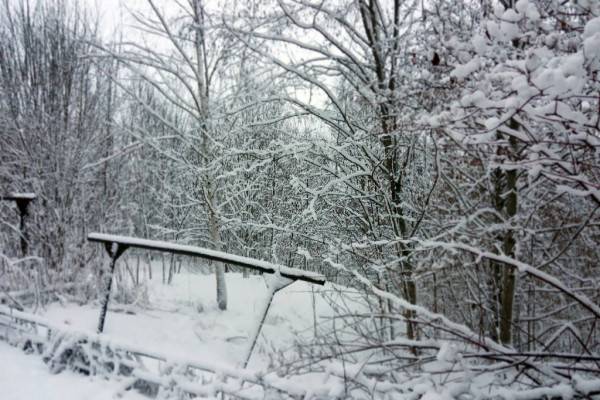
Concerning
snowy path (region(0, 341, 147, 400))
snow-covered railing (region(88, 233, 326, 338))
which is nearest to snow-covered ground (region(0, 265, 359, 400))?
snowy path (region(0, 341, 147, 400))

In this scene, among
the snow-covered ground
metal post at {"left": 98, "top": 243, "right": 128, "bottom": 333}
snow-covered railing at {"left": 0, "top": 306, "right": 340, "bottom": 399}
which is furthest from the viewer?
metal post at {"left": 98, "top": 243, "right": 128, "bottom": 333}

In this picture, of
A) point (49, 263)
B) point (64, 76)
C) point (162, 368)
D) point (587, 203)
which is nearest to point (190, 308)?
point (49, 263)

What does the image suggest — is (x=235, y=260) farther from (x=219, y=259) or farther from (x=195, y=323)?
(x=195, y=323)

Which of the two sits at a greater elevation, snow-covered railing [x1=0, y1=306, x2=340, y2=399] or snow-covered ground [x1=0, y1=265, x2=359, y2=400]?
snow-covered railing [x1=0, y1=306, x2=340, y2=399]

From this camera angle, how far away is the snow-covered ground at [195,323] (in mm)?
2652

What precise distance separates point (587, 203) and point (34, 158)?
378 inches

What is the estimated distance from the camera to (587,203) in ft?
10.9

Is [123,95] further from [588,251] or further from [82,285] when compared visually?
[588,251]

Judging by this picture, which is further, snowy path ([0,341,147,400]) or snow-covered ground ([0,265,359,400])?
snow-covered ground ([0,265,359,400])

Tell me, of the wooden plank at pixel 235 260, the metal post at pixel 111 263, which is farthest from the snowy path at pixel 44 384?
the wooden plank at pixel 235 260

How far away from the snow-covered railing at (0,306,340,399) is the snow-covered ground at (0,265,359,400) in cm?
7

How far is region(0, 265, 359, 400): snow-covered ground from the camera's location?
2652 mm

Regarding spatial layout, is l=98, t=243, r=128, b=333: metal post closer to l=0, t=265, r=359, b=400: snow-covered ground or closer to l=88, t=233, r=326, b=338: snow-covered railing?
l=88, t=233, r=326, b=338: snow-covered railing

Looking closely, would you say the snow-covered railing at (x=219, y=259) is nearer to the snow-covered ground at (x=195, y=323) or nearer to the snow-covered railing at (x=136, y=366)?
the snow-covered ground at (x=195, y=323)
